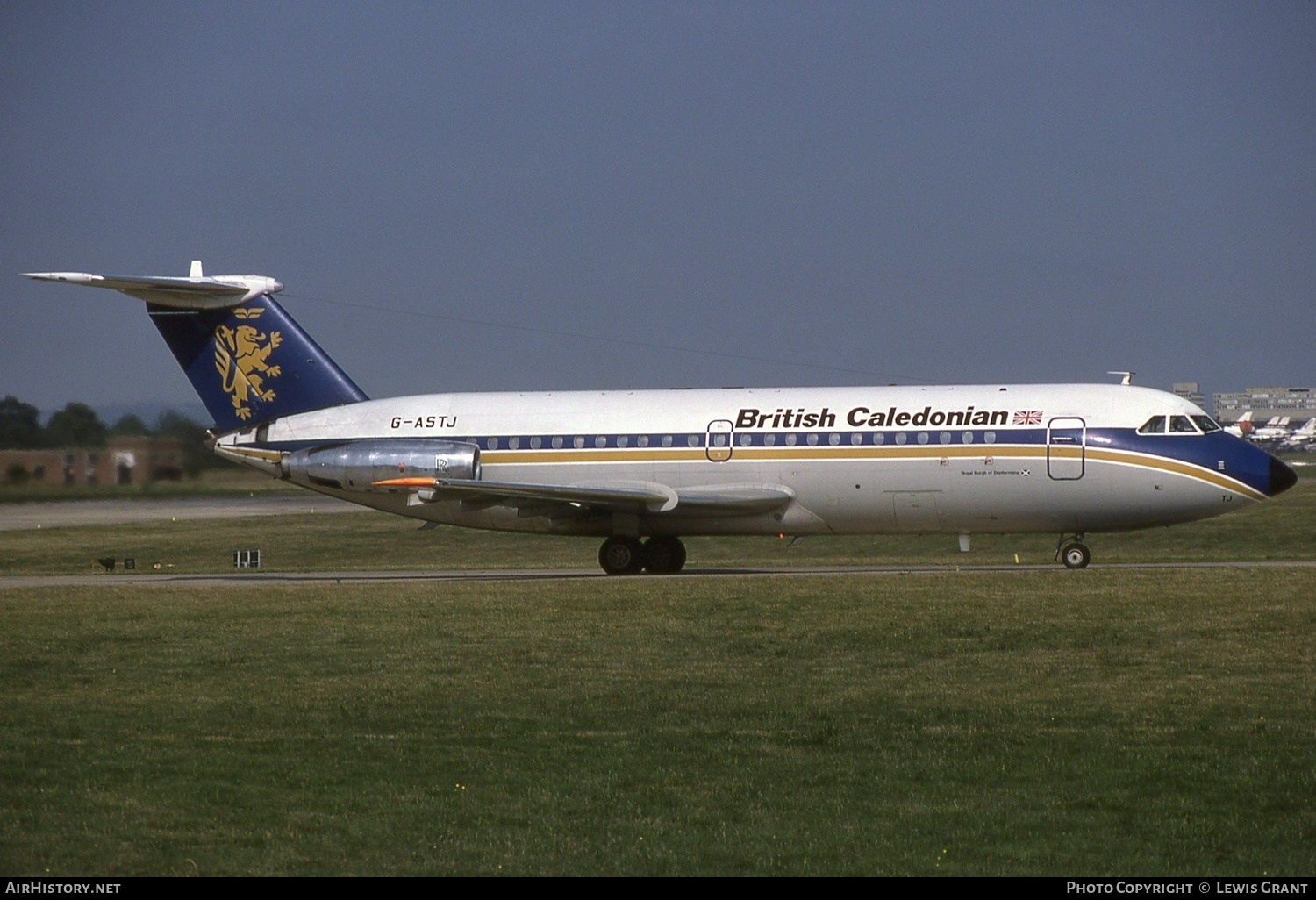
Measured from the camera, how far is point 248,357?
33.9 m

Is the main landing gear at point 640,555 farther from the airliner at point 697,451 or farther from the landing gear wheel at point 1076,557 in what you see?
the landing gear wheel at point 1076,557

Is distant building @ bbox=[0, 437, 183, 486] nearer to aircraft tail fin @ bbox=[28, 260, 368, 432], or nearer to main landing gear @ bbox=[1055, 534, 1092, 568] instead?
aircraft tail fin @ bbox=[28, 260, 368, 432]

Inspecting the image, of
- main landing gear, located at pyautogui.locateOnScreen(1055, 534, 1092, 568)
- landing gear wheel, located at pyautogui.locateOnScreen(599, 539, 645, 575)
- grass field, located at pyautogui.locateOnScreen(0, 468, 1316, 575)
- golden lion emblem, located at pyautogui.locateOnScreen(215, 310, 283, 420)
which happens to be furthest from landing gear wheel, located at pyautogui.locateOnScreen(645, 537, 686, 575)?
golden lion emblem, located at pyautogui.locateOnScreen(215, 310, 283, 420)

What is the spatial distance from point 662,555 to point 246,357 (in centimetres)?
1024

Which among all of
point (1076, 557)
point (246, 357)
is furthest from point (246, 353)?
point (1076, 557)

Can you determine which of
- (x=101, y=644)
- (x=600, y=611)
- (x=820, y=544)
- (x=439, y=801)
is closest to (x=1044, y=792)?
(x=439, y=801)

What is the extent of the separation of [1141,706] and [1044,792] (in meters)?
3.62

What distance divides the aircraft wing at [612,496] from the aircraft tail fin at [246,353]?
418 centimetres

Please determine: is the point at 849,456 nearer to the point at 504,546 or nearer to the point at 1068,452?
the point at 1068,452

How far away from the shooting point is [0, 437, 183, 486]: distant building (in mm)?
36406

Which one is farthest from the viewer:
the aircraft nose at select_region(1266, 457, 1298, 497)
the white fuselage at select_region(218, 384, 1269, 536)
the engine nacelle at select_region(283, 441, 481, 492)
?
the engine nacelle at select_region(283, 441, 481, 492)

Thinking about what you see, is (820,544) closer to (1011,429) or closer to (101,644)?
(1011,429)

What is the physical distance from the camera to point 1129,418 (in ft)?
96.2

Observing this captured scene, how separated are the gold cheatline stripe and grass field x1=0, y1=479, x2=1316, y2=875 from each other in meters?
3.52
